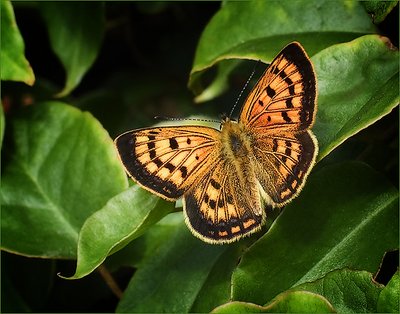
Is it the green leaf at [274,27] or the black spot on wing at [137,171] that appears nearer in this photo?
the black spot on wing at [137,171]

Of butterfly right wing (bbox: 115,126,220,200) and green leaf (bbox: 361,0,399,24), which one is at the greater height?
green leaf (bbox: 361,0,399,24)

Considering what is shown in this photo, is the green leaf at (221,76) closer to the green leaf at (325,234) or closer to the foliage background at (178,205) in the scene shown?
the foliage background at (178,205)

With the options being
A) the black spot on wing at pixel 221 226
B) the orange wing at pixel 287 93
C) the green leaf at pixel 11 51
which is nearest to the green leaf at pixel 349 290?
the black spot on wing at pixel 221 226

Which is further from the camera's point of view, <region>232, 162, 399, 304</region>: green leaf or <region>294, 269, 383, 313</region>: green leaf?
<region>232, 162, 399, 304</region>: green leaf

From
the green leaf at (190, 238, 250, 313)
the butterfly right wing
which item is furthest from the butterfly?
the green leaf at (190, 238, 250, 313)

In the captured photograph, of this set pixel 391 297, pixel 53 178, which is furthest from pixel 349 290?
pixel 53 178

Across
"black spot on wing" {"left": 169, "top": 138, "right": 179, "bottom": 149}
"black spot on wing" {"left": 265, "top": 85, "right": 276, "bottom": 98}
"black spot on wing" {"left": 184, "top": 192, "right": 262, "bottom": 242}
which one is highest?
"black spot on wing" {"left": 265, "top": 85, "right": 276, "bottom": 98}

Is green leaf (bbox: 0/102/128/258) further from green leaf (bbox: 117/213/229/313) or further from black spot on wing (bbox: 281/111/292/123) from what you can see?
black spot on wing (bbox: 281/111/292/123)
